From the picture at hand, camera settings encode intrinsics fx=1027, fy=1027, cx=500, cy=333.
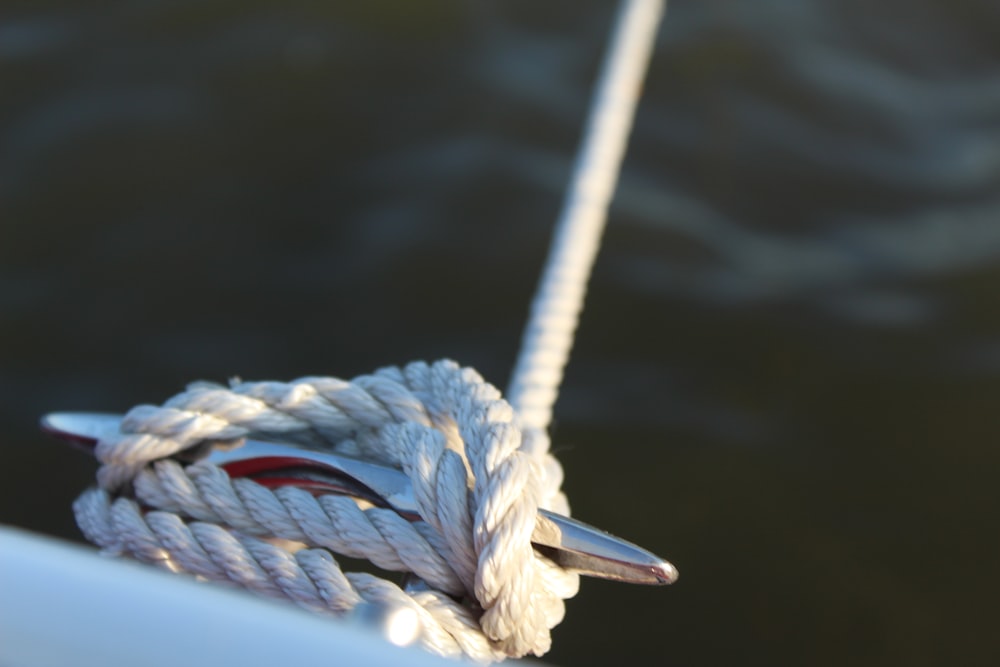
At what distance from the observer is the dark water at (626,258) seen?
1.39m

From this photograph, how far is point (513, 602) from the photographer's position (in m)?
0.73

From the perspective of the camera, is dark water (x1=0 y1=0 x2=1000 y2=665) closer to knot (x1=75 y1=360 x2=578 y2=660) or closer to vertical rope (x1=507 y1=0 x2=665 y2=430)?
vertical rope (x1=507 y1=0 x2=665 y2=430)

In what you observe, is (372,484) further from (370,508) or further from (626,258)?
(626,258)

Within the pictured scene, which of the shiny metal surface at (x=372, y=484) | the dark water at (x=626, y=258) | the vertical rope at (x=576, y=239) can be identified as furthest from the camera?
the dark water at (x=626, y=258)

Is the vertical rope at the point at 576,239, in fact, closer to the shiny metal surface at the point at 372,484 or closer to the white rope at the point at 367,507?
the white rope at the point at 367,507

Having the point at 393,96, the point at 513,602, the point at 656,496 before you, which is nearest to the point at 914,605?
the point at 656,496

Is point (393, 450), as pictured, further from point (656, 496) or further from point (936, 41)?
point (936, 41)

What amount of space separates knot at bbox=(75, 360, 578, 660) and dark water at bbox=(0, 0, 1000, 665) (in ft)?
1.96

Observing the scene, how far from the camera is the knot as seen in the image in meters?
0.73

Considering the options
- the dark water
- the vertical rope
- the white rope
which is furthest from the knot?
the dark water

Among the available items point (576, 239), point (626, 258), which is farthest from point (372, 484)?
point (626, 258)

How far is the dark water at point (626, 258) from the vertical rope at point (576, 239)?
0.22 meters

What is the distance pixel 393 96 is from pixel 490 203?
317mm

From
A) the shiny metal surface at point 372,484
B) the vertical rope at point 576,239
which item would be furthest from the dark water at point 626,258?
the shiny metal surface at point 372,484
